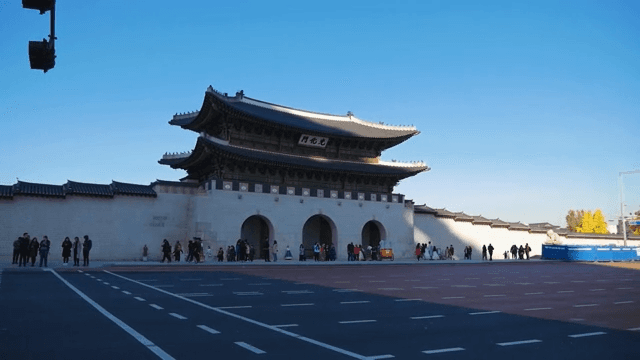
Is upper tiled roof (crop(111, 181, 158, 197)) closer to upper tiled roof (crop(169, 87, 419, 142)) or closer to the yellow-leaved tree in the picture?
upper tiled roof (crop(169, 87, 419, 142))

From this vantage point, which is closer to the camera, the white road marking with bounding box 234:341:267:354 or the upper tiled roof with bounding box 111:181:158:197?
the white road marking with bounding box 234:341:267:354

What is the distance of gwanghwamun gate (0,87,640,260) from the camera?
31266mm

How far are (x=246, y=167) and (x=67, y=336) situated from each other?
1190 inches

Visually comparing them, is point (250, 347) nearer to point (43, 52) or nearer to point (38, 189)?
point (43, 52)

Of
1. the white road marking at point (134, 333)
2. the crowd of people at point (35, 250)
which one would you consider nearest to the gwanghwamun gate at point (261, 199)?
the crowd of people at point (35, 250)

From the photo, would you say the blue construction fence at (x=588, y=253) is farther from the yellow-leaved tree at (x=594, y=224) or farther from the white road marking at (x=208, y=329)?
the yellow-leaved tree at (x=594, y=224)

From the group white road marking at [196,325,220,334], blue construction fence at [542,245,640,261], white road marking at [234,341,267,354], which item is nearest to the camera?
white road marking at [234,341,267,354]

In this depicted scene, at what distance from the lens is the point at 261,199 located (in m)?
37.1

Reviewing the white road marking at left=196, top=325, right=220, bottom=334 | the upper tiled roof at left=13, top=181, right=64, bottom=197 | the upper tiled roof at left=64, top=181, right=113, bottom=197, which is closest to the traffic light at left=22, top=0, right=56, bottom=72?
the white road marking at left=196, top=325, right=220, bottom=334

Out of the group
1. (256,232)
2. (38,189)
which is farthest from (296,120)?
(38,189)

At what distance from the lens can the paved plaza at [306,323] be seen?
22.4 feet

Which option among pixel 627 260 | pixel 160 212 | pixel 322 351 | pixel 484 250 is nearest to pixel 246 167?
pixel 160 212

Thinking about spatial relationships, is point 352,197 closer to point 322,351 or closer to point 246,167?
point 246,167

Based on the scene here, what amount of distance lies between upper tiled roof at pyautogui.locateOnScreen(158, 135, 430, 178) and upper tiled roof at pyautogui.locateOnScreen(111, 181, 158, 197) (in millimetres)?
4798
